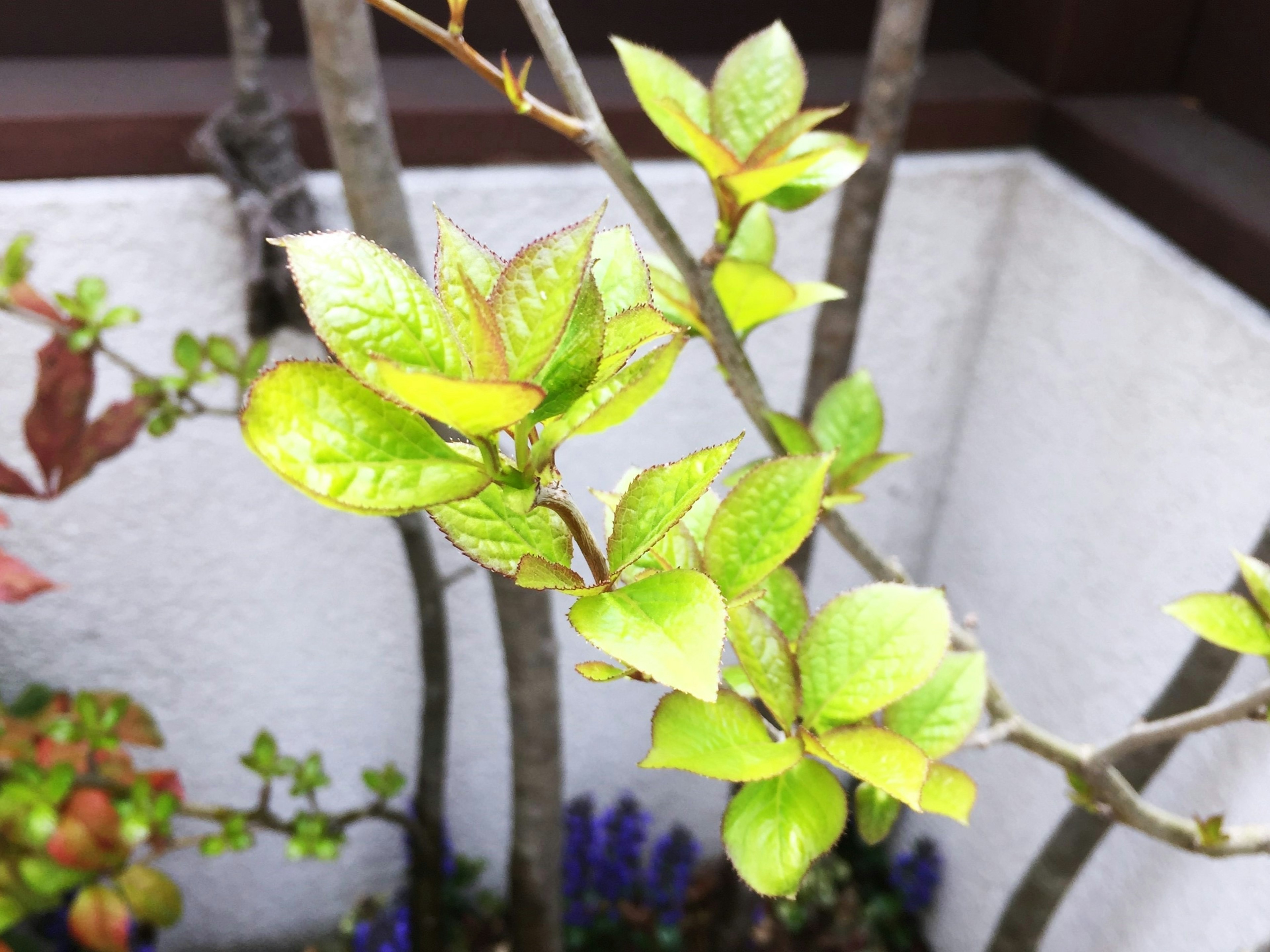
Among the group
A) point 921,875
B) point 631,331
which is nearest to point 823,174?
point 631,331

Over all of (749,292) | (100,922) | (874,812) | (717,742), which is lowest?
(100,922)

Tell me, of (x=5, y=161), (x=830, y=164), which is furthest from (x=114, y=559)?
(x=830, y=164)

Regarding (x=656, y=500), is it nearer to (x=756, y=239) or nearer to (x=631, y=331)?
(x=631, y=331)

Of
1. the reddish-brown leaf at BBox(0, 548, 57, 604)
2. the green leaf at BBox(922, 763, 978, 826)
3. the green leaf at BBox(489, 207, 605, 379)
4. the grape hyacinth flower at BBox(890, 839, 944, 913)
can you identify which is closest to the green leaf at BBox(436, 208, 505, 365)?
the green leaf at BBox(489, 207, 605, 379)

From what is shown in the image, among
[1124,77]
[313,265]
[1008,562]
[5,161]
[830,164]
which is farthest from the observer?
[1008,562]

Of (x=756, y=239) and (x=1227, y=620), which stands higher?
(x=756, y=239)

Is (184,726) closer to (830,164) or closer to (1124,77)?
(830,164)

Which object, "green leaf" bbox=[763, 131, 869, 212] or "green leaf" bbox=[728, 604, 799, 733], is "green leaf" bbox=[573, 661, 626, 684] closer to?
"green leaf" bbox=[728, 604, 799, 733]
